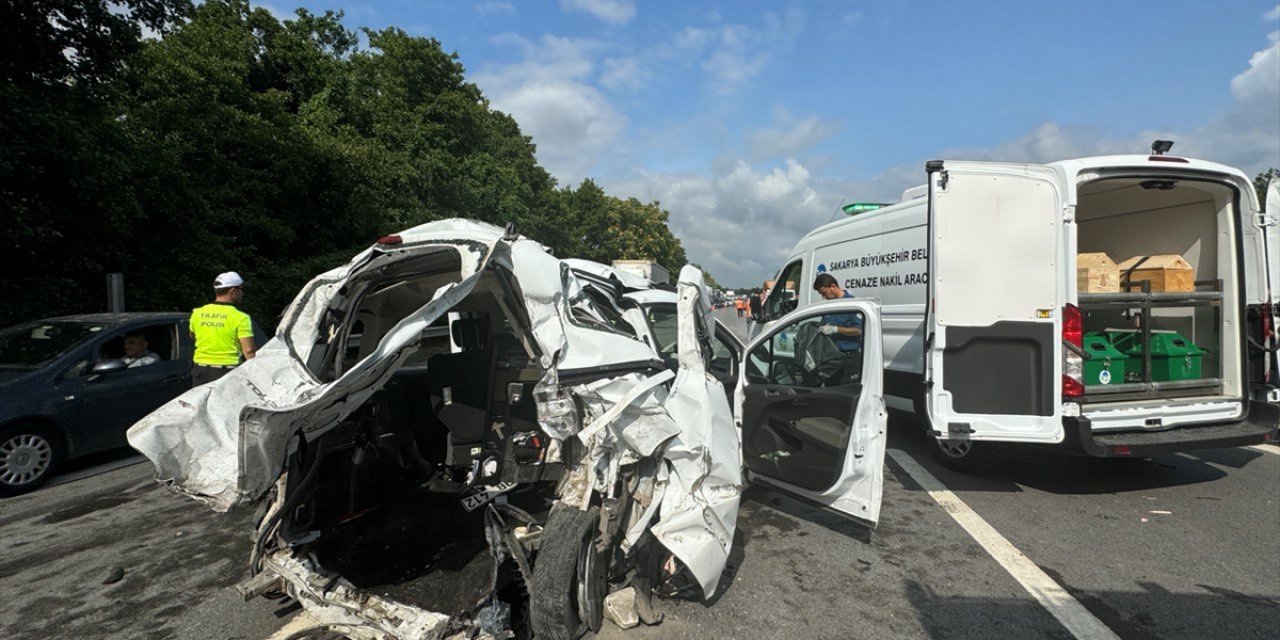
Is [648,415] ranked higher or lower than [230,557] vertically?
higher

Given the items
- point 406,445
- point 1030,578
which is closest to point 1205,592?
point 1030,578

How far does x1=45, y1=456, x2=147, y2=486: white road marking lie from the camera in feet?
19.3

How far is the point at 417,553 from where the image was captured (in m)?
3.37

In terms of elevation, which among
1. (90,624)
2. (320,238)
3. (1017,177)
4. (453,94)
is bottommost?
(90,624)

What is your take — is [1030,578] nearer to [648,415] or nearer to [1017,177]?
[648,415]

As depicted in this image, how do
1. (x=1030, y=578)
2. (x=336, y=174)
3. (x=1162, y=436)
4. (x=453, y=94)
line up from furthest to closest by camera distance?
(x=453, y=94) < (x=336, y=174) < (x=1162, y=436) < (x=1030, y=578)

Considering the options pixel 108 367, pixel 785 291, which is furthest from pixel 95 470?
pixel 785 291

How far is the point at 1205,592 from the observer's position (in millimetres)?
3332

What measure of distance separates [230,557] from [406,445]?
136 centimetres

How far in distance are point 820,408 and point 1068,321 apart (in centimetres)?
206

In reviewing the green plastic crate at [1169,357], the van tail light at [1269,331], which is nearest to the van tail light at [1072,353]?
the green plastic crate at [1169,357]

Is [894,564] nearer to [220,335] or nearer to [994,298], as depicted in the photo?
[994,298]

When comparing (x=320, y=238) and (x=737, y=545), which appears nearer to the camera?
(x=737, y=545)

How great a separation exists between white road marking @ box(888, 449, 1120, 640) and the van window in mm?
3167
